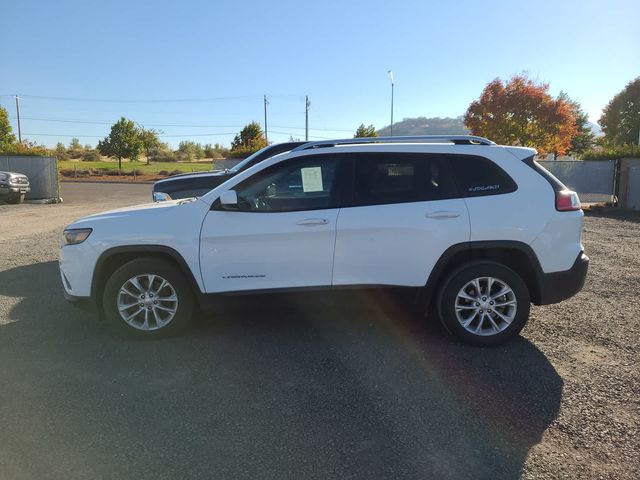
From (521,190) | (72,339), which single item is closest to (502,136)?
(521,190)

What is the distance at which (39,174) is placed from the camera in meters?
20.4

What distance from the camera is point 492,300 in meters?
4.36

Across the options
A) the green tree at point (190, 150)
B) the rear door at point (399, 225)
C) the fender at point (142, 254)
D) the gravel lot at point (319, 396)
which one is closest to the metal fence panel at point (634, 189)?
the gravel lot at point (319, 396)

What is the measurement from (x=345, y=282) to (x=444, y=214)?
3.42 feet

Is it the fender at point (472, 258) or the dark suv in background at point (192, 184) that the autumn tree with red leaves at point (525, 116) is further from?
the fender at point (472, 258)

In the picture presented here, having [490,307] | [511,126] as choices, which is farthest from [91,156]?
[490,307]

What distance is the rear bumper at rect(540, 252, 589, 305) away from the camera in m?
4.35

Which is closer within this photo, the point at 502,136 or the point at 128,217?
the point at 128,217

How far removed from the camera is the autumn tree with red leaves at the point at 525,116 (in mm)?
26234

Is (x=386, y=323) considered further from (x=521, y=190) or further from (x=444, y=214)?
(x=521, y=190)

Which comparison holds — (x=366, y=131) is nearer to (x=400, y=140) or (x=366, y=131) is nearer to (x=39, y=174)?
(x=39, y=174)

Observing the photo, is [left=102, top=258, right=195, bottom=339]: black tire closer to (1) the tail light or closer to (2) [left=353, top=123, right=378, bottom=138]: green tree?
(1) the tail light

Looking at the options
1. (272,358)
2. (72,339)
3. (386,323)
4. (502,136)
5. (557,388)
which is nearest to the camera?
(557,388)

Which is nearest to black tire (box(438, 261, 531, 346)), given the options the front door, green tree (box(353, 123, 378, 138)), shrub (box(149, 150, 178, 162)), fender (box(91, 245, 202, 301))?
A: the front door
